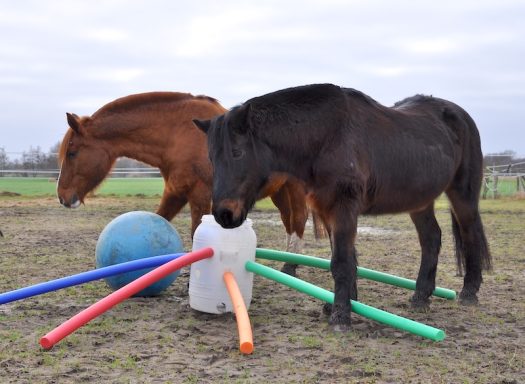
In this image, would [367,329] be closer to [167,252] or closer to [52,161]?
[167,252]

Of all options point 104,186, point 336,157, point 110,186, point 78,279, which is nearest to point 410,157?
point 336,157

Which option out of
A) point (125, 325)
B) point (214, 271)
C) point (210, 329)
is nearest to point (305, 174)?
point (214, 271)

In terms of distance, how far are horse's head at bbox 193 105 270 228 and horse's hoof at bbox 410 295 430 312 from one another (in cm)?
202

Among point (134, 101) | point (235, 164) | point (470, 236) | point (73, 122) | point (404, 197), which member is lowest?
point (470, 236)

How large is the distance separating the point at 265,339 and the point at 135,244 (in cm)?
187

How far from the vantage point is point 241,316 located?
396 centimetres

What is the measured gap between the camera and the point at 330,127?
433cm

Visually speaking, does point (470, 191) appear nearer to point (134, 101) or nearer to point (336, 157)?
point (336, 157)

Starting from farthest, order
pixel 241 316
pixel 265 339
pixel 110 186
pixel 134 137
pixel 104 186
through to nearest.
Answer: pixel 110 186
pixel 104 186
pixel 134 137
pixel 265 339
pixel 241 316

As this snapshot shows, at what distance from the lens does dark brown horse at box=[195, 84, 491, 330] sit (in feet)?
13.3

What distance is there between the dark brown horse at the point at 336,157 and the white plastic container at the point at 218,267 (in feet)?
2.10

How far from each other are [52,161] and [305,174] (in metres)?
27.0

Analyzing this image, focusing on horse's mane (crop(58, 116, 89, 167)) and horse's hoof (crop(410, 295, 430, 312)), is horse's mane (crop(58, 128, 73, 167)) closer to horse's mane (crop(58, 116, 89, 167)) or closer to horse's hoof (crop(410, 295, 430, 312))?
horse's mane (crop(58, 116, 89, 167))

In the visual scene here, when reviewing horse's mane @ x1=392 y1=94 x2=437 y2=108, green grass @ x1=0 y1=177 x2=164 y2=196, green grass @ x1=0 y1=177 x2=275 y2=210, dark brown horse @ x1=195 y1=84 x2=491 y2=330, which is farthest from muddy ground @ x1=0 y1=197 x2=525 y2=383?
green grass @ x1=0 y1=177 x2=164 y2=196
